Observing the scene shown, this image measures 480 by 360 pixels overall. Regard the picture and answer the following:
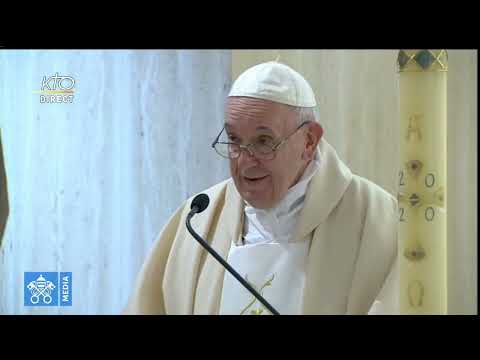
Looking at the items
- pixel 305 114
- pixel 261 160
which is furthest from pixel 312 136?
pixel 261 160

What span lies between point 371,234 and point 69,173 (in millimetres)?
1703

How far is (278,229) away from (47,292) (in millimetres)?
835

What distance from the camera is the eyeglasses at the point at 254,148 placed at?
8.62 ft

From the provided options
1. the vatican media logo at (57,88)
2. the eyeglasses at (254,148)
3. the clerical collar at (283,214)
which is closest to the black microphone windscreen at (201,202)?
the eyeglasses at (254,148)

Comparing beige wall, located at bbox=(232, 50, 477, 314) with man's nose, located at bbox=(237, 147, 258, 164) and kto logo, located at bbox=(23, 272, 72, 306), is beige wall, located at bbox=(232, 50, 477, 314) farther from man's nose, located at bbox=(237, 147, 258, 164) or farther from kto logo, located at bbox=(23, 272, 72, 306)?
kto logo, located at bbox=(23, 272, 72, 306)

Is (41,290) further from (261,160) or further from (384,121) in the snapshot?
(384,121)

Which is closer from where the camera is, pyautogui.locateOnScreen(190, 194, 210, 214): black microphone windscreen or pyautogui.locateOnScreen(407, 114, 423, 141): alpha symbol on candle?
pyautogui.locateOnScreen(407, 114, 423, 141): alpha symbol on candle

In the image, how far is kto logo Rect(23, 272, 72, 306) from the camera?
2.46m

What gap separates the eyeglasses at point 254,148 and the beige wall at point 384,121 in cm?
65

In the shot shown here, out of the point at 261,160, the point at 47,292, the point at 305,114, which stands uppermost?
the point at 305,114

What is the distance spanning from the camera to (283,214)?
2789 millimetres

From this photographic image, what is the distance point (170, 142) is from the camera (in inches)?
154

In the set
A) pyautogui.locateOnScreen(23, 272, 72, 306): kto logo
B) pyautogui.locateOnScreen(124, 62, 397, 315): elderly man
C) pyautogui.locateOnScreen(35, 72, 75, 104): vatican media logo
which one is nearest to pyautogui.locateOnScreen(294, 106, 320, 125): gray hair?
pyautogui.locateOnScreen(124, 62, 397, 315): elderly man
